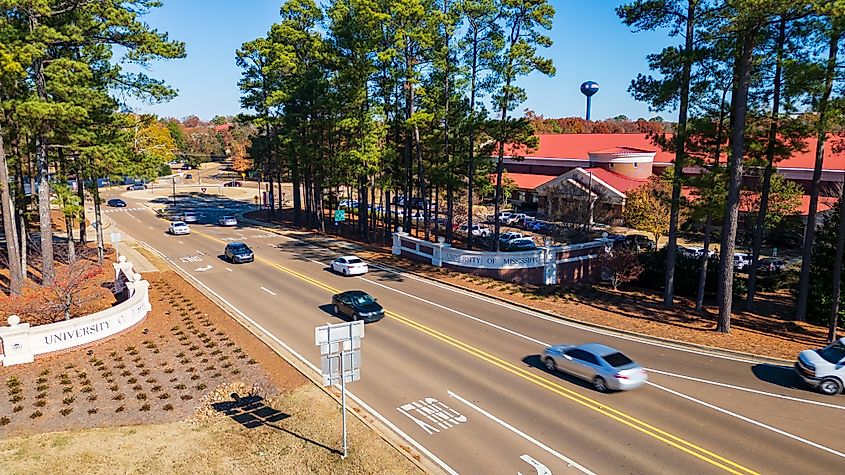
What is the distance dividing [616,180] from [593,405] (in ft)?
170

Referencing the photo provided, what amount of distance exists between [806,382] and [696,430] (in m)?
5.76

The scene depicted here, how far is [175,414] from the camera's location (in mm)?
15375

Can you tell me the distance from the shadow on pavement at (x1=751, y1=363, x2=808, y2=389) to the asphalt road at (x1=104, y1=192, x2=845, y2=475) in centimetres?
6

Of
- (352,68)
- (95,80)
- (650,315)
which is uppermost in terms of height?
(352,68)

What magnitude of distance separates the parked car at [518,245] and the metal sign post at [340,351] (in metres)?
29.9

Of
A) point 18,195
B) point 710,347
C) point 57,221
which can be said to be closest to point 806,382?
point 710,347

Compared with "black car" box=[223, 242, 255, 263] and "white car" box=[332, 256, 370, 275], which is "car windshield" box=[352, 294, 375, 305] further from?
"black car" box=[223, 242, 255, 263]

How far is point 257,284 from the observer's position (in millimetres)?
Answer: 30469

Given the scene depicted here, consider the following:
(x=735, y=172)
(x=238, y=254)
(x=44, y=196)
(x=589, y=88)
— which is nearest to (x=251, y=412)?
(x=44, y=196)

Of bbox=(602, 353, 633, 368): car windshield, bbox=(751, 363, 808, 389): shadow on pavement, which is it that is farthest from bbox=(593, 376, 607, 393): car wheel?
bbox=(751, 363, 808, 389): shadow on pavement

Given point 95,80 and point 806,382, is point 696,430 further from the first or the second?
point 95,80

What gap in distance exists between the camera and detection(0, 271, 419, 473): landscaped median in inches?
508

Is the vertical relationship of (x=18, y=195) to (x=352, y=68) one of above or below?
below

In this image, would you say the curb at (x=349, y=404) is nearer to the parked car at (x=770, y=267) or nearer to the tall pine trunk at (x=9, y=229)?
the tall pine trunk at (x=9, y=229)
